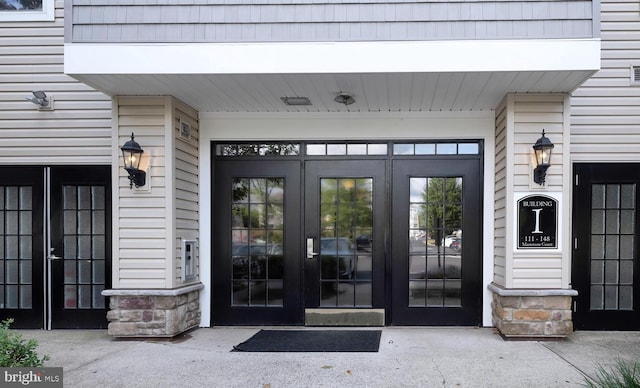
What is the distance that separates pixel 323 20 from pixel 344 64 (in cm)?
44

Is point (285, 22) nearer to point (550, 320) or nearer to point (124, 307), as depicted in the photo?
point (124, 307)

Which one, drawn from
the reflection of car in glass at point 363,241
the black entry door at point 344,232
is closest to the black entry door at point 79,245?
the black entry door at point 344,232

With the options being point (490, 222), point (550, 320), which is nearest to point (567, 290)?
point (550, 320)

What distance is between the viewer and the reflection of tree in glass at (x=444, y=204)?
504 centimetres

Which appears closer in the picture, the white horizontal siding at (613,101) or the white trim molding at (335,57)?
the white trim molding at (335,57)

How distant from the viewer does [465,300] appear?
4992mm

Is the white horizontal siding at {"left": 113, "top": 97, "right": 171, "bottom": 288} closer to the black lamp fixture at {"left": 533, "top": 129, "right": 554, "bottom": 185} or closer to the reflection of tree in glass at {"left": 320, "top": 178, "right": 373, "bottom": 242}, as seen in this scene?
the reflection of tree in glass at {"left": 320, "top": 178, "right": 373, "bottom": 242}

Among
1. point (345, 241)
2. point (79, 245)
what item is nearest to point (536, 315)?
point (345, 241)

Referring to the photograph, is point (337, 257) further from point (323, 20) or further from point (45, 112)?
point (45, 112)

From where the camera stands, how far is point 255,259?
5.19m

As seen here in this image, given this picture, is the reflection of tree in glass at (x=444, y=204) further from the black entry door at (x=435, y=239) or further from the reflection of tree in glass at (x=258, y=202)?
the reflection of tree in glass at (x=258, y=202)

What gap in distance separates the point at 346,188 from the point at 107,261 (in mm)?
2883

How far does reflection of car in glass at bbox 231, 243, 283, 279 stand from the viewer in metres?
5.17

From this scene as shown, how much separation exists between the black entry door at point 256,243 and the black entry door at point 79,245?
1275mm
